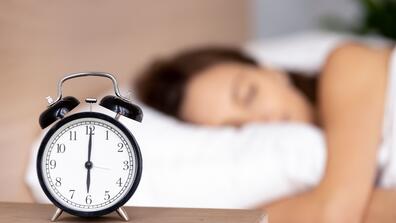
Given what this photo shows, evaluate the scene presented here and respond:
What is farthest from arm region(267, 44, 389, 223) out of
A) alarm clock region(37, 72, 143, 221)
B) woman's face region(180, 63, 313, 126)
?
alarm clock region(37, 72, 143, 221)

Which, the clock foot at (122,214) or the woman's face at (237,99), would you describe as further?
the woman's face at (237,99)

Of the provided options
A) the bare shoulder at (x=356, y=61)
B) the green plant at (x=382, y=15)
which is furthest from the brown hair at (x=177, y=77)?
the green plant at (x=382, y=15)

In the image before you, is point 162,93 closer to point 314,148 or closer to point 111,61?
point 111,61

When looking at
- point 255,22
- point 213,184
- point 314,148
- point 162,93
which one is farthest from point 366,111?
point 255,22

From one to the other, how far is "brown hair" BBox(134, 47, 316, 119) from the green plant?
1.11 meters

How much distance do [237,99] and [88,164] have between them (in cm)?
89

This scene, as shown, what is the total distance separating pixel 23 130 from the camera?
5.16 ft

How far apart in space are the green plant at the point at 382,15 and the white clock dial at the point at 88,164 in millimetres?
2323

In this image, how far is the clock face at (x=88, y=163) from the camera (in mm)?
873

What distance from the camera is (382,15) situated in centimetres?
302

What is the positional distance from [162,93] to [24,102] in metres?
0.43

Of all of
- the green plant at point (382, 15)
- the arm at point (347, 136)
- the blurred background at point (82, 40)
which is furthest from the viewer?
the green plant at point (382, 15)

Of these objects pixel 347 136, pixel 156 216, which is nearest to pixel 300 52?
pixel 347 136

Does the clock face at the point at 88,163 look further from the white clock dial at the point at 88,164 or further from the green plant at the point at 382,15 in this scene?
the green plant at the point at 382,15
